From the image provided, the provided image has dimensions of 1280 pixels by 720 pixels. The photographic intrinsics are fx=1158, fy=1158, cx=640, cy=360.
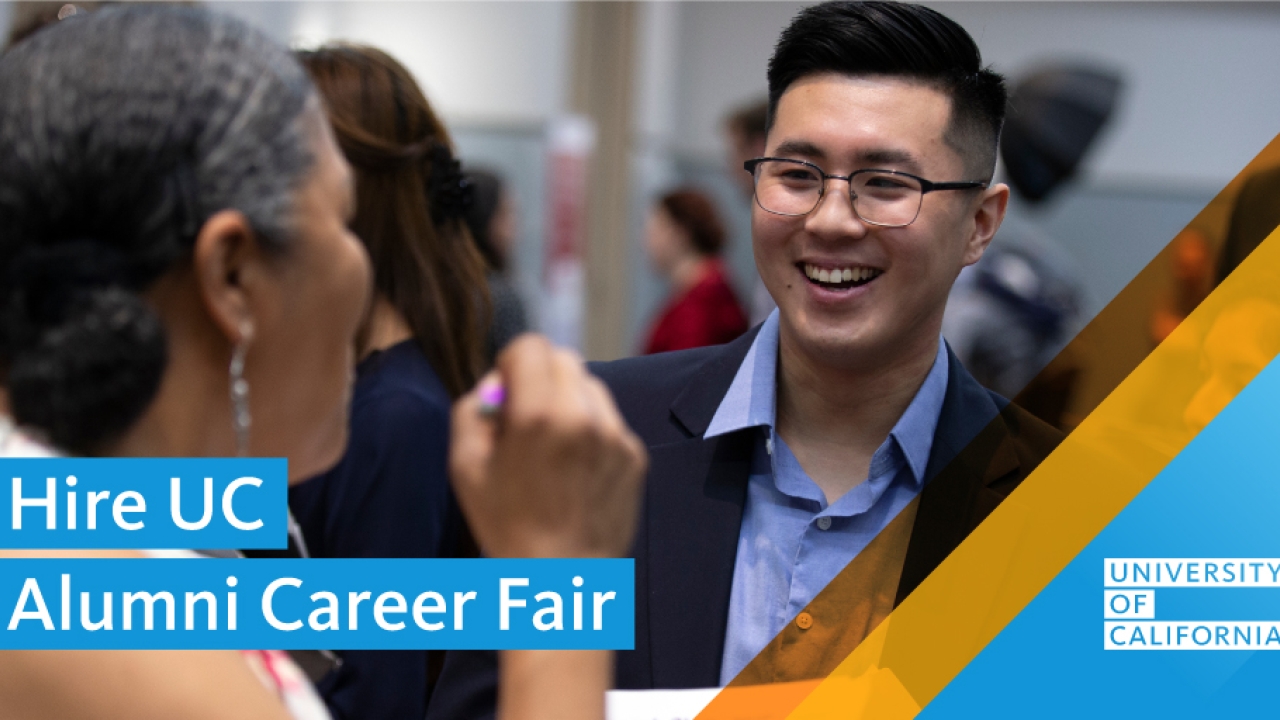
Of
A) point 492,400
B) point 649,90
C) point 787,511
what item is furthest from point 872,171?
point 649,90

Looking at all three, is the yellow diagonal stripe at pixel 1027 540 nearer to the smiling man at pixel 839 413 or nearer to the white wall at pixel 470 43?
the smiling man at pixel 839 413

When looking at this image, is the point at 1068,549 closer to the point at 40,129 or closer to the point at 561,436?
the point at 561,436

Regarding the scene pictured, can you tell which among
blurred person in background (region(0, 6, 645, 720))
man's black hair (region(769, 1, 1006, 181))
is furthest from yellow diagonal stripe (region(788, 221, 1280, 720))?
blurred person in background (region(0, 6, 645, 720))

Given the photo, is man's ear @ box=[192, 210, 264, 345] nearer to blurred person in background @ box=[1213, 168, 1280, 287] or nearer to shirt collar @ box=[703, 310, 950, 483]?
shirt collar @ box=[703, 310, 950, 483]

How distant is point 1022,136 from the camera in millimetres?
3557

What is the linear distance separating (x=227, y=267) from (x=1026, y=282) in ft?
10.4

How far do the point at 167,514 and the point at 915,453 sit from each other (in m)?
0.84

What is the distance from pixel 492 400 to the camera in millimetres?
838

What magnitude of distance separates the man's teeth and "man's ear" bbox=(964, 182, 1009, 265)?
0.54 feet

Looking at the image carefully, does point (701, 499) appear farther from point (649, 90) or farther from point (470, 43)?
point (649, 90)

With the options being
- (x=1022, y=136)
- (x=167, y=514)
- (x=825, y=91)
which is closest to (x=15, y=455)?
(x=167, y=514)

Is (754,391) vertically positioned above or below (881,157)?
below

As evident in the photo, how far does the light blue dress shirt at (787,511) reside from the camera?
1.30 meters

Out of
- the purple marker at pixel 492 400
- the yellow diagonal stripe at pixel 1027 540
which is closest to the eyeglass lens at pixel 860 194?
the yellow diagonal stripe at pixel 1027 540
